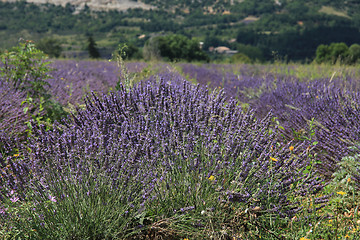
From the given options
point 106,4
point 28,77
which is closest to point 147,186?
point 28,77

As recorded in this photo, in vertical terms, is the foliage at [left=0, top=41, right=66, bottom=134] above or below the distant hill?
above

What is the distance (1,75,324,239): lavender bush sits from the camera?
5.57 feet

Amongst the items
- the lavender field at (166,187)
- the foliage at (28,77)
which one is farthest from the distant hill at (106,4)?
the lavender field at (166,187)

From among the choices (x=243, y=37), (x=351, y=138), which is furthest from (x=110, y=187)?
(x=243, y=37)

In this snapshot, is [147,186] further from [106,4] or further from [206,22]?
[106,4]

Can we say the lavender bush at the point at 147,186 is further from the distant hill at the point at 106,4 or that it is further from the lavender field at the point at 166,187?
the distant hill at the point at 106,4

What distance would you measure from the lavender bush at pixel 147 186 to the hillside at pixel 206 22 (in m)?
55.9

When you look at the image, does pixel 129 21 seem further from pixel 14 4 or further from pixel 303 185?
pixel 303 185

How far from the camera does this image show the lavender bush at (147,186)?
1699mm

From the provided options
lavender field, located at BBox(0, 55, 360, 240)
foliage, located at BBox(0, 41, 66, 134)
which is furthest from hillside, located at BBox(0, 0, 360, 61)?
lavender field, located at BBox(0, 55, 360, 240)

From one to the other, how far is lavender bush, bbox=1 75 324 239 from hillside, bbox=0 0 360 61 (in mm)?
55860

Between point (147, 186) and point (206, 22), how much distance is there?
115 meters

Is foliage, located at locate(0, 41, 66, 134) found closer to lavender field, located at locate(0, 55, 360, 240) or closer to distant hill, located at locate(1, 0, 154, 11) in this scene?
lavender field, located at locate(0, 55, 360, 240)

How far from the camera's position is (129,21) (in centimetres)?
9956
